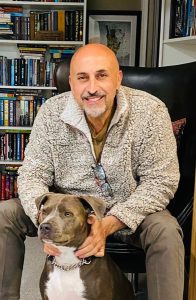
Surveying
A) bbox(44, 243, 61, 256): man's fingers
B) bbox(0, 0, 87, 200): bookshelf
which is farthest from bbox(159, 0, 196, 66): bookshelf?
bbox(44, 243, 61, 256): man's fingers

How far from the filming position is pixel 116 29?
3.53 meters

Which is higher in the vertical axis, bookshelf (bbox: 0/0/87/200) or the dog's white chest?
bookshelf (bbox: 0/0/87/200)

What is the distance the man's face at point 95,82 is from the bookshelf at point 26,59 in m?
1.89

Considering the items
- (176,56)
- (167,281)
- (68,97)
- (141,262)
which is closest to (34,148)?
(68,97)

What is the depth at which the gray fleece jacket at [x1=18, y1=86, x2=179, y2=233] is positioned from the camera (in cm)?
161

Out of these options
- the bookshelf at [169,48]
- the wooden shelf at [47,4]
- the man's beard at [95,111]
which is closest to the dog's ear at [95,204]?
the man's beard at [95,111]

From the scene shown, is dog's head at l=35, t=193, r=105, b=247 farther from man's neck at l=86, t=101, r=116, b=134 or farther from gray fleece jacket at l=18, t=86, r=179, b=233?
man's neck at l=86, t=101, r=116, b=134

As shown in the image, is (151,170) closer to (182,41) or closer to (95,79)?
(95,79)

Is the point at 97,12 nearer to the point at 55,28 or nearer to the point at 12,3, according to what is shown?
the point at 55,28

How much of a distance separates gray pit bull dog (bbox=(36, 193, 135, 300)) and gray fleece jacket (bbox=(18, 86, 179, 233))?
22 cm

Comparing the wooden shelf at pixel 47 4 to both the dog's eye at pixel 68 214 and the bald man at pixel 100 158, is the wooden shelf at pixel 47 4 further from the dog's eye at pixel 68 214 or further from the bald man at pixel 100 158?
the dog's eye at pixel 68 214

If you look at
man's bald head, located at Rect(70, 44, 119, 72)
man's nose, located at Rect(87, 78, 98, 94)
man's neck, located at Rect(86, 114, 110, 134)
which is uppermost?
man's bald head, located at Rect(70, 44, 119, 72)

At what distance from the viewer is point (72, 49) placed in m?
3.53

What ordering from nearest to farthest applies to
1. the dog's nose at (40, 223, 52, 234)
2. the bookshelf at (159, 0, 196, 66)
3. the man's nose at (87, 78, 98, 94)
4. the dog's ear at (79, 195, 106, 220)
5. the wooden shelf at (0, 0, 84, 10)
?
the dog's nose at (40, 223, 52, 234) → the dog's ear at (79, 195, 106, 220) → the man's nose at (87, 78, 98, 94) → the bookshelf at (159, 0, 196, 66) → the wooden shelf at (0, 0, 84, 10)
